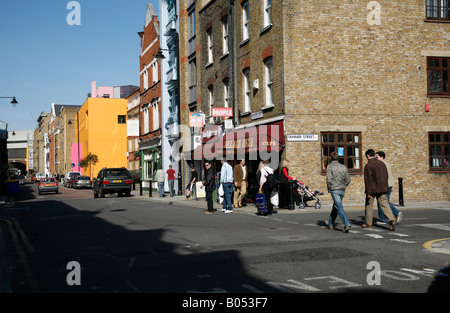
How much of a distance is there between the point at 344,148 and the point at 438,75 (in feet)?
18.7

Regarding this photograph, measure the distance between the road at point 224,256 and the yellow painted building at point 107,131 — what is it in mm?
54395

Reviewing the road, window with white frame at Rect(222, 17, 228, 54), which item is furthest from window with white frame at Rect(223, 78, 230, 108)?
the road

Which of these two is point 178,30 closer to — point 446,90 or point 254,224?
point 446,90

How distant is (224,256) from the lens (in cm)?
794

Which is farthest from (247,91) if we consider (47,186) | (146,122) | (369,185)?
(47,186)

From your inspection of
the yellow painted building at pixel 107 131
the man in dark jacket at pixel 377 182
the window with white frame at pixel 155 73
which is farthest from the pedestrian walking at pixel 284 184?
the yellow painted building at pixel 107 131

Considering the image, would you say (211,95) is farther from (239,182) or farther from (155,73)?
(155,73)

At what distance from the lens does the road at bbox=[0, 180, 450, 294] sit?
5.95 metres

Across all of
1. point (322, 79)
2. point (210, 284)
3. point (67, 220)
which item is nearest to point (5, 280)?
point (210, 284)

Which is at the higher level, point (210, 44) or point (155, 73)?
point (155, 73)

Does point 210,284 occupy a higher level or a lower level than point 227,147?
lower

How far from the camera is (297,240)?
9617 mm

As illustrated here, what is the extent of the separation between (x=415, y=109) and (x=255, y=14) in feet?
27.3

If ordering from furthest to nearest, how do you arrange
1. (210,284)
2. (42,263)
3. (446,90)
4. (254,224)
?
(446,90) → (254,224) → (42,263) → (210,284)
